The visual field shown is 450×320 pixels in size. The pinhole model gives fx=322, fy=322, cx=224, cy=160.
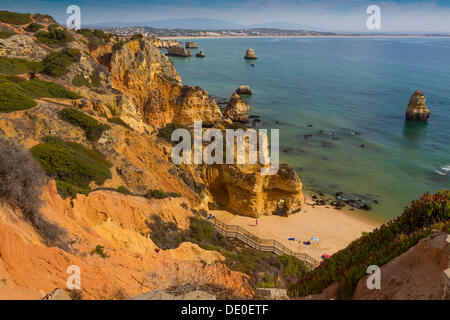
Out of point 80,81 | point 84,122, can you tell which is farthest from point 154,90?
point 84,122

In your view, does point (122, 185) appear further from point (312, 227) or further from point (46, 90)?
point (312, 227)

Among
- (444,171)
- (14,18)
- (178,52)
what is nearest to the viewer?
(444,171)

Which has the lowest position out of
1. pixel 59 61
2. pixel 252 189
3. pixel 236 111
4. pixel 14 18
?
pixel 252 189

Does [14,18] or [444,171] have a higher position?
[14,18]

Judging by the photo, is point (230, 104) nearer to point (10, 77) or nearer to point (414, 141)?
point (414, 141)

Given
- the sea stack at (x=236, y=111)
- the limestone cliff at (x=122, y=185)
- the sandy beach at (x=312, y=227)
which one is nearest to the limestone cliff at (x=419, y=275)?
the limestone cliff at (x=122, y=185)

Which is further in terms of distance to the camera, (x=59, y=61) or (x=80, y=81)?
(x=80, y=81)
